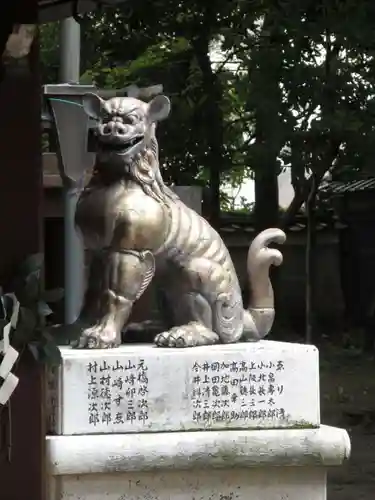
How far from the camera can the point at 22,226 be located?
Result: 3939 millimetres

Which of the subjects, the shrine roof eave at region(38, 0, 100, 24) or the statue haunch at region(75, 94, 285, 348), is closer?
the statue haunch at region(75, 94, 285, 348)

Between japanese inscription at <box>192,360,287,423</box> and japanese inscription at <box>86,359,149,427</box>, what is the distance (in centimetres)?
23

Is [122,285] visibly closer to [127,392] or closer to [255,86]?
[127,392]

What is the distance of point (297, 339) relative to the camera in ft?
50.5

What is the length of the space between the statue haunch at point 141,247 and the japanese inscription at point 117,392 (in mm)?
141

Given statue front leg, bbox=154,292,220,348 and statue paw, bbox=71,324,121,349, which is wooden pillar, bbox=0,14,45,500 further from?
statue front leg, bbox=154,292,220,348

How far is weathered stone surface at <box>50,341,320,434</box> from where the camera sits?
13.4ft

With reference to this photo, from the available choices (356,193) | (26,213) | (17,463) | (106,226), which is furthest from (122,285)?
(356,193)

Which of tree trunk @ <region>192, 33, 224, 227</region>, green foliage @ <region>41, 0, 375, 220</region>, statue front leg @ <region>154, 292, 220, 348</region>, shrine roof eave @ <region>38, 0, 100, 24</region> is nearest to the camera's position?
statue front leg @ <region>154, 292, 220, 348</region>

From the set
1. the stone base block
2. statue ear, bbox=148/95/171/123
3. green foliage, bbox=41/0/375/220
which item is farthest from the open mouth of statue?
green foliage, bbox=41/0/375/220

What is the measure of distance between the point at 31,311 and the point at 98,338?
0.65 meters

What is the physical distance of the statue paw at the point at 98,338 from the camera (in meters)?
4.20

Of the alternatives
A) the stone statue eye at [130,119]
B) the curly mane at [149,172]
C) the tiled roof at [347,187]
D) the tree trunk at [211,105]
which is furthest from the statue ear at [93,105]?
the tiled roof at [347,187]

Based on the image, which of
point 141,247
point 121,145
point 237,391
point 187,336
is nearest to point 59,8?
point 121,145
